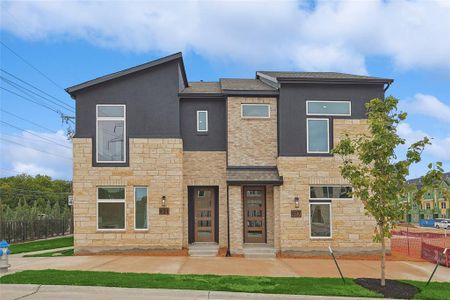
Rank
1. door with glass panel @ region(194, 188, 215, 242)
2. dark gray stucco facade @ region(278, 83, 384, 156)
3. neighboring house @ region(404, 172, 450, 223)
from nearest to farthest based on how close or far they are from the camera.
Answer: dark gray stucco facade @ region(278, 83, 384, 156) → door with glass panel @ region(194, 188, 215, 242) → neighboring house @ region(404, 172, 450, 223)

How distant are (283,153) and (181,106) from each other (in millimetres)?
4493

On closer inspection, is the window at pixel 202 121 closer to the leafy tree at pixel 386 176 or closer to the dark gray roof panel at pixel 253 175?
the dark gray roof panel at pixel 253 175

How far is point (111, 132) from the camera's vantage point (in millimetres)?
15969

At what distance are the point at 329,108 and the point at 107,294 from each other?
1096 cm

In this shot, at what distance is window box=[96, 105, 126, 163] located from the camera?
15.8m

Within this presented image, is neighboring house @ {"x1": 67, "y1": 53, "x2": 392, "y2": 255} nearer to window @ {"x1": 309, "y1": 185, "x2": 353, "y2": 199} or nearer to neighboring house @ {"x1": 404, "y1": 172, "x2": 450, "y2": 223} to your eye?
window @ {"x1": 309, "y1": 185, "x2": 353, "y2": 199}

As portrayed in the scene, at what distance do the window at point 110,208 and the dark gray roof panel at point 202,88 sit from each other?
4.73m

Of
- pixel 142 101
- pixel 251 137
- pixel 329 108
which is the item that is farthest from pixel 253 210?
pixel 142 101

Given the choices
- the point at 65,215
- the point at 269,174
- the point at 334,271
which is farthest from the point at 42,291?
the point at 65,215

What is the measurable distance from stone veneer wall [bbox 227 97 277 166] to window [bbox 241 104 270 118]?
0.41 ft

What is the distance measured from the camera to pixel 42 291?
9180 mm

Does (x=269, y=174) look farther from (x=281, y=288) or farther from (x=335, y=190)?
(x=281, y=288)

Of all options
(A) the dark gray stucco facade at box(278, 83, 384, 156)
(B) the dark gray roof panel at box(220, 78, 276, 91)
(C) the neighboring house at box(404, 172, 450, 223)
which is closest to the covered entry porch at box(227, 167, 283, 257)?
(A) the dark gray stucco facade at box(278, 83, 384, 156)

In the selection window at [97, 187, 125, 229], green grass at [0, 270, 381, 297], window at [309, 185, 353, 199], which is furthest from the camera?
window at [309, 185, 353, 199]
